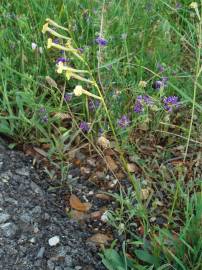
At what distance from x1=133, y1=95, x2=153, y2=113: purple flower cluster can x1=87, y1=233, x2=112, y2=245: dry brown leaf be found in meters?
0.52

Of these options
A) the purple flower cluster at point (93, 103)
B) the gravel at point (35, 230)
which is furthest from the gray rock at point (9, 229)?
the purple flower cluster at point (93, 103)

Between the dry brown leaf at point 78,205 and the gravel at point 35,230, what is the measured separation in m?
0.05

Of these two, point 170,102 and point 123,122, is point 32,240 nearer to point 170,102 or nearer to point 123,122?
point 123,122

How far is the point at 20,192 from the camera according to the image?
1.95 m

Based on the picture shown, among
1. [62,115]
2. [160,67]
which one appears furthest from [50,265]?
[160,67]

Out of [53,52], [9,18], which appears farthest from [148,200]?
[9,18]

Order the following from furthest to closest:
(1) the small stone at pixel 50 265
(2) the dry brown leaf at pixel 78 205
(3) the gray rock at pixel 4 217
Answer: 1. (2) the dry brown leaf at pixel 78 205
2. (3) the gray rock at pixel 4 217
3. (1) the small stone at pixel 50 265

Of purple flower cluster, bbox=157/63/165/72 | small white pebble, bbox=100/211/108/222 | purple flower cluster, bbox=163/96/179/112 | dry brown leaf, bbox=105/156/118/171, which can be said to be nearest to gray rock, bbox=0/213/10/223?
small white pebble, bbox=100/211/108/222

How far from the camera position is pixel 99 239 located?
1.81 meters

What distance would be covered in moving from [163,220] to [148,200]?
0.10 m

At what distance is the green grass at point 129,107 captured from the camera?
1744 millimetres

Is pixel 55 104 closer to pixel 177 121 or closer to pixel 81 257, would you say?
pixel 177 121

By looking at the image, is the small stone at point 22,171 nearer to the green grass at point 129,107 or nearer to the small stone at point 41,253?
the green grass at point 129,107

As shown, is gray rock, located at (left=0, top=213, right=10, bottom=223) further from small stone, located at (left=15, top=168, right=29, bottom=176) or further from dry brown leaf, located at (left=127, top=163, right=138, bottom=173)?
dry brown leaf, located at (left=127, top=163, right=138, bottom=173)
